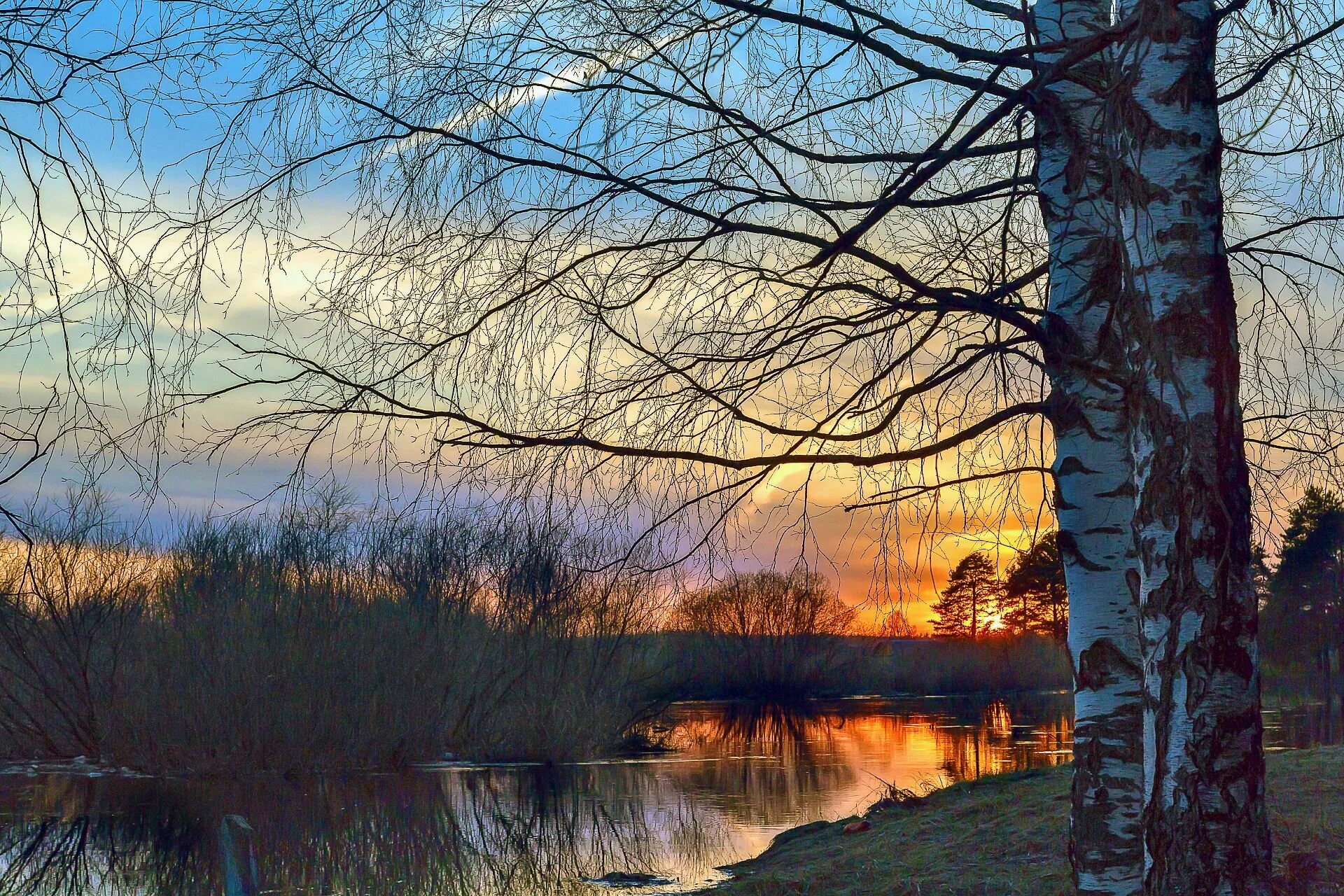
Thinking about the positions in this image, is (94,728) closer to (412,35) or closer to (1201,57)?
(412,35)

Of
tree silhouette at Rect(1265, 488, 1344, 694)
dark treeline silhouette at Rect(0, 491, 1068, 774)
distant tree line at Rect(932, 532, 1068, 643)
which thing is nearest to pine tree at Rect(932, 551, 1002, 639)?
distant tree line at Rect(932, 532, 1068, 643)

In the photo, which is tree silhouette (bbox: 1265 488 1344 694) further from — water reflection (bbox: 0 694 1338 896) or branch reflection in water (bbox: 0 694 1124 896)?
branch reflection in water (bbox: 0 694 1124 896)

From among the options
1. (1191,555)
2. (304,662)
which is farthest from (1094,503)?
(304,662)

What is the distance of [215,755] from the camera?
55.3 feet

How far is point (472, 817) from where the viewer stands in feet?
41.8

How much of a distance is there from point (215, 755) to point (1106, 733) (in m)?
16.3

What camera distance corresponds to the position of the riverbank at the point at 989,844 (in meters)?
5.31

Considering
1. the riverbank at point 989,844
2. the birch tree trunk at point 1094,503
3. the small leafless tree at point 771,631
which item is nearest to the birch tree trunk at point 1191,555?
the birch tree trunk at point 1094,503

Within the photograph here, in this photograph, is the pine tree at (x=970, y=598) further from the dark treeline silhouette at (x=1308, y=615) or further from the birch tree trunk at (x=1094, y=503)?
the dark treeline silhouette at (x=1308, y=615)

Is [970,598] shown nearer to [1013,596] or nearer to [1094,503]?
[1013,596]

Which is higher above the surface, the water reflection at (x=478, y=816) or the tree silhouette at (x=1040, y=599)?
the tree silhouette at (x=1040, y=599)

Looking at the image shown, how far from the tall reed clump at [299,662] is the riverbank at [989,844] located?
8771mm

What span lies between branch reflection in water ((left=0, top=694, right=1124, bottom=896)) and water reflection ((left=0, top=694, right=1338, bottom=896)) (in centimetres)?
4

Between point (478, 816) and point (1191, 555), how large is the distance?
456 inches
